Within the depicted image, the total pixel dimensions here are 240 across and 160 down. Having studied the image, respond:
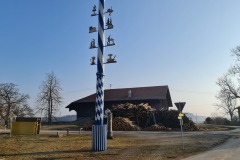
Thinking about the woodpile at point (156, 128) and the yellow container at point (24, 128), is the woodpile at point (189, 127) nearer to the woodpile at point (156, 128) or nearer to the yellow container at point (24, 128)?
the woodpile at point (156, 128)

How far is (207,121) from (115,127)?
34.7 m

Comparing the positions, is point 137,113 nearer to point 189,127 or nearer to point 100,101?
point 189,127

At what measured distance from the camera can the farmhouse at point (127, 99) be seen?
49.5 meters

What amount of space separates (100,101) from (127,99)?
35567 millimetres

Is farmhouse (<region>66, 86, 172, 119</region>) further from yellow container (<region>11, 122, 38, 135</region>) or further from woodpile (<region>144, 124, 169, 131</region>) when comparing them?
yellow container (<region>11, 122, 38, 135</region>)

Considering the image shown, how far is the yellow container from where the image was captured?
24422 mm

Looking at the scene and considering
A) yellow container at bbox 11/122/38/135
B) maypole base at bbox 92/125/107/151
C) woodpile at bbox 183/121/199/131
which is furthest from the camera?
woodpile at bbox 183/121/199/131

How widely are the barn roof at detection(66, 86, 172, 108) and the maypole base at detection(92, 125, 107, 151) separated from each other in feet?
111

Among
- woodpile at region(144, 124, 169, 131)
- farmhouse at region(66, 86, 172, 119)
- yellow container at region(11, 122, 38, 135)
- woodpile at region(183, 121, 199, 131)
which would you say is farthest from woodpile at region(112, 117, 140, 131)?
farmhouse at region(66, 86, 172, 119)

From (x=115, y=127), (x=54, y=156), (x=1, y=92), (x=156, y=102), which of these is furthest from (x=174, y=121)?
(x=1, y=92)

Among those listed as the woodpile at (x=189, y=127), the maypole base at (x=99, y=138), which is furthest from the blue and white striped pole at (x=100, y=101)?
the woodpile at (x=189, y=127)

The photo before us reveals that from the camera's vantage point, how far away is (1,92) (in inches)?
2301

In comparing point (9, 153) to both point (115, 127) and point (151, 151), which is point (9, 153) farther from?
point (115, 127)

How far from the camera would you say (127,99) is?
51062mm
